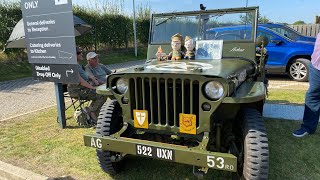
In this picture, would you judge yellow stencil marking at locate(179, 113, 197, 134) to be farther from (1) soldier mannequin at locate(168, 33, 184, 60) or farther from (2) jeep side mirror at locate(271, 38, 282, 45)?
A: (2) jeep side mirror at locate(271, 38, 282, 45)

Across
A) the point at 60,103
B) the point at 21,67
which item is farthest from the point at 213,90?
the point at 21,67

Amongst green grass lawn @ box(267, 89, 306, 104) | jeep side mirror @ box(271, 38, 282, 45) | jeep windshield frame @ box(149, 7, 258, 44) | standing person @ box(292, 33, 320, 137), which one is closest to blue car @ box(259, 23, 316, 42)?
jeep side mirror @ box(271, 38, 282, 45)

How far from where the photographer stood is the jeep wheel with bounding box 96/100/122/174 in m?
3.44

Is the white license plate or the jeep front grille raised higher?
the jeep front grille

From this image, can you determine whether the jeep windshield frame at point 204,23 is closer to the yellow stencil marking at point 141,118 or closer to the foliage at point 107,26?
the yellow stencil marking at point 141,118

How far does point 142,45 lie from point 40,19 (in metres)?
17.1

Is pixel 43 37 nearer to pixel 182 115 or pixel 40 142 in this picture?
pixel 40 142

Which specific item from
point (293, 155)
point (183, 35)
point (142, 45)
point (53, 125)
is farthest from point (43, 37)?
point (142, 45)

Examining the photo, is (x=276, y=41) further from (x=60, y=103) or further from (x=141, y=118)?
(x=141, y=118)

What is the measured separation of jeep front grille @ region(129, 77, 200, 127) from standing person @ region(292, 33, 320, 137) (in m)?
2.47

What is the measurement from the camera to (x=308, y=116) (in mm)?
4676

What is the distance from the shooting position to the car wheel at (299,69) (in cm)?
896

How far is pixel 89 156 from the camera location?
4.16m

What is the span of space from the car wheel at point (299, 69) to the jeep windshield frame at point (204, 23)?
536 centimetres
